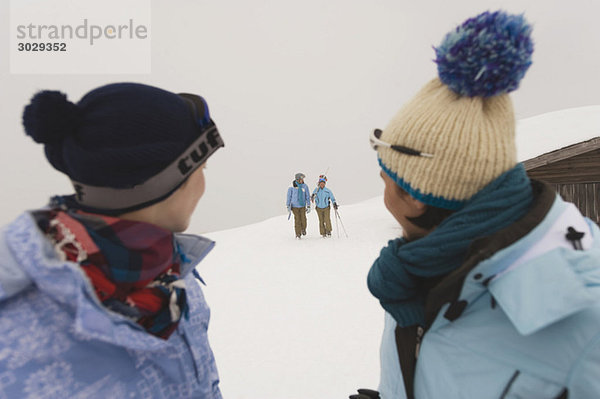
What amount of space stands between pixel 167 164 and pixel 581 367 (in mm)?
1458

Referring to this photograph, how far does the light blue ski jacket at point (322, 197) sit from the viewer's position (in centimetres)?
1243

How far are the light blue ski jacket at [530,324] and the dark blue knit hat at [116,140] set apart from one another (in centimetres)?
112

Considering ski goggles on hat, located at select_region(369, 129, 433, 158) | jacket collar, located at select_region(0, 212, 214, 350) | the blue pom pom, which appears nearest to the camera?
jacket collar, located at select_region(0, 212, 214, 350)

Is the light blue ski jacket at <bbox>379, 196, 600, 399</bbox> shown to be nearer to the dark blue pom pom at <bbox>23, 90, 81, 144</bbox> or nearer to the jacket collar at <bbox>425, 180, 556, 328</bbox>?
the jacket collar at <bbox>425, 180, 556, 328</bbox>

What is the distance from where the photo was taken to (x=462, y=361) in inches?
45.8

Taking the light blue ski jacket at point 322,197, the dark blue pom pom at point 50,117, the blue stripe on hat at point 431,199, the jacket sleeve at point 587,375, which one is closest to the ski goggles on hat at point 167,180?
the dark blue pom pom at point 50,117

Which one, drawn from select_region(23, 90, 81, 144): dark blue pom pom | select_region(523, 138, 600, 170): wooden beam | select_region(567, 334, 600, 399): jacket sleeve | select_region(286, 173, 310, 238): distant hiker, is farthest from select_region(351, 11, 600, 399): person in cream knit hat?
select_region(286, 173, 310, 238): distant hiker

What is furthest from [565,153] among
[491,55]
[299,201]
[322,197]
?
[491,55]

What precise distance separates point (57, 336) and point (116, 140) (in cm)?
64

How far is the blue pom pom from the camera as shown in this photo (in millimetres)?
1172

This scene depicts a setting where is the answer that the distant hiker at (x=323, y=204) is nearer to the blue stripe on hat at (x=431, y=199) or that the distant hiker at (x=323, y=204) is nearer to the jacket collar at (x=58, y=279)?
the blue stripe on hat at (x=431, y=199)

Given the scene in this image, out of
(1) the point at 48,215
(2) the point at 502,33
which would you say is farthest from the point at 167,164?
(2) the point at 502,33

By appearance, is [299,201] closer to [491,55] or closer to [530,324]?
[491,55]

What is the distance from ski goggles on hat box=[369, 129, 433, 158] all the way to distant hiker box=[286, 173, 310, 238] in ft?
35.5
